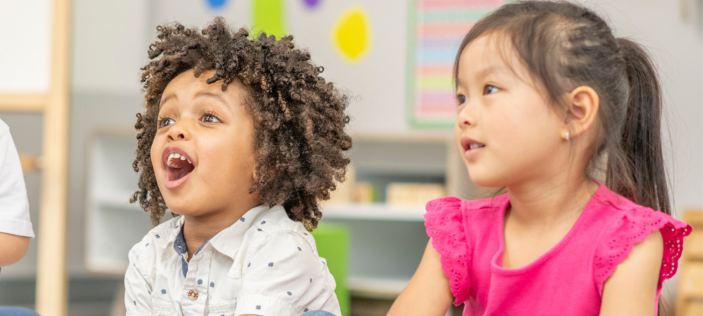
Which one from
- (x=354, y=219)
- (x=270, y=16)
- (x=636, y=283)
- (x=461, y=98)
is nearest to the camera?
(x=636, y=283)

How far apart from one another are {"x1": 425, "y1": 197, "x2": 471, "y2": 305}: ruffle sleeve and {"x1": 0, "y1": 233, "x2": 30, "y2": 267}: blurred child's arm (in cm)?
62

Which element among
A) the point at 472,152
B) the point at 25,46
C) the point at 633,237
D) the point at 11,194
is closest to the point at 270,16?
the point at 25,46

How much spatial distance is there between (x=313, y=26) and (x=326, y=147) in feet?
7.05

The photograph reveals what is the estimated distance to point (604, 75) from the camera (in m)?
0.78

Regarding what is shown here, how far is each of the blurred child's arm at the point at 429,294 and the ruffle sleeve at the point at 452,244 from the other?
1 centimetres

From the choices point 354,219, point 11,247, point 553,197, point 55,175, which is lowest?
point 354,219

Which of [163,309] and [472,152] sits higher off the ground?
[472,152]

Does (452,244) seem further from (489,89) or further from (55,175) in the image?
(55,175)

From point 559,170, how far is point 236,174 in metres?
0.43

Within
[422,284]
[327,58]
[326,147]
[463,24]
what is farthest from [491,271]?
[327,58]

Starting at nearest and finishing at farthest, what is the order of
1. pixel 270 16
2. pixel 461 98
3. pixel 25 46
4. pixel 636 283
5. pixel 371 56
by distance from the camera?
pixel 636 283 < pixel 461 98 < pixel 25 46 < pixel 371 56 < pixel 270 16

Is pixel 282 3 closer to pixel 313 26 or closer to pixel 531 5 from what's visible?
pixel 313 26

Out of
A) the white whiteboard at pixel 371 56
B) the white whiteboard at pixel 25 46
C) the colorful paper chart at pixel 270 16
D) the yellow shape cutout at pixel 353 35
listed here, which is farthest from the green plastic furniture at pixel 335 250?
the colorful paper chart at pixel 270 16

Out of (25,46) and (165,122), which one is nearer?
(165,122)
